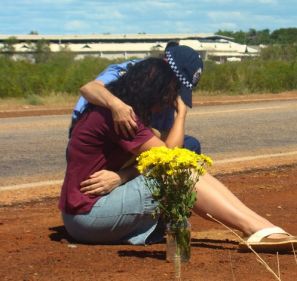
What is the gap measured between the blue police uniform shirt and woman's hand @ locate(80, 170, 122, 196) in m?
0.45

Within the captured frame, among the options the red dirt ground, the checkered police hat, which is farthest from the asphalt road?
the checkered police hat

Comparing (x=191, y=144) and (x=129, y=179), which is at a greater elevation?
(x=191, y=144)

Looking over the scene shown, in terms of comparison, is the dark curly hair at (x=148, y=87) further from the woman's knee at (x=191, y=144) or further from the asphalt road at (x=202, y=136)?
the asphalt road at (x=202, y=136)

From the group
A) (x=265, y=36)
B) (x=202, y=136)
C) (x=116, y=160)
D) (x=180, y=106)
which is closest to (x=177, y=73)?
(x=180, y=106)

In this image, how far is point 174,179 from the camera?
4793mm

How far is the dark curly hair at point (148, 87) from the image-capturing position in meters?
5.63

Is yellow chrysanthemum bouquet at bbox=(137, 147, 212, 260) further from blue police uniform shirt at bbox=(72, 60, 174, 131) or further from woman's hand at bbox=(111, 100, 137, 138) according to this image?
blue police uniform shirt at bbox=(72, 60, 174, 131)

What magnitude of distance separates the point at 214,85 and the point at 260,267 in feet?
92.1

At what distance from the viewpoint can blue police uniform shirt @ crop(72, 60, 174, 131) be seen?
19.6 ft

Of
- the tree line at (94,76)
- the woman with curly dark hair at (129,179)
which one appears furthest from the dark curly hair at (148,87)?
the tree line at (94,76)

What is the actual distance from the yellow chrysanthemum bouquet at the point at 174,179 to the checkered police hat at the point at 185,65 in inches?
34.0

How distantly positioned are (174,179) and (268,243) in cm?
106

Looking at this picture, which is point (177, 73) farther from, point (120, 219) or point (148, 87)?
point (120, 219)

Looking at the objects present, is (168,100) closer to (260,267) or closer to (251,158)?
(260,267)
